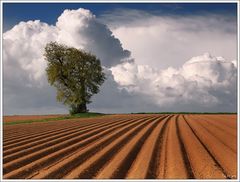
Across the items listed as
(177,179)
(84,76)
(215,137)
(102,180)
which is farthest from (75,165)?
(84,76)

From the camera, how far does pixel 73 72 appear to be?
39.9 metres

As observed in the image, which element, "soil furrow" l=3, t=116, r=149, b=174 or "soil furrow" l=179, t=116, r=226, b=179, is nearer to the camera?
"soil furrow" l=179, t=116, r=226, b=179

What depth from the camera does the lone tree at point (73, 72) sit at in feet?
129

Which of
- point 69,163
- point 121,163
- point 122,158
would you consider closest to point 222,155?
point 122,158

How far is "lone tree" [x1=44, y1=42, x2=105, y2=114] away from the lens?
3947 cm

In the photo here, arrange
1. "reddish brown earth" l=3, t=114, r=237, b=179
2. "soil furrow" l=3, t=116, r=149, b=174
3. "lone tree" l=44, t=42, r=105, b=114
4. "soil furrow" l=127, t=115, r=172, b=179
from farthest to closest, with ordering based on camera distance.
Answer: "lone tree" l=44, t=42, r=105, b=114, "soil furrow" l=3, t=116, r=149, b=174, "reddish brown earth" l=3, t=114, r=237, b=179, "soil furrow" l=127, t=115, r=172, b=179

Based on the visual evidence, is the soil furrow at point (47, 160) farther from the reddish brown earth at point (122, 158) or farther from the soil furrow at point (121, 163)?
the soil furrow at point (121, 163)

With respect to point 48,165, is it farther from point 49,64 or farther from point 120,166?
point 49,64

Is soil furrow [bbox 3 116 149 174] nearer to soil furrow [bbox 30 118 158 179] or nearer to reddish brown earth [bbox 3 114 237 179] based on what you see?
reddish brown earth [bbox 3 114 237 179]

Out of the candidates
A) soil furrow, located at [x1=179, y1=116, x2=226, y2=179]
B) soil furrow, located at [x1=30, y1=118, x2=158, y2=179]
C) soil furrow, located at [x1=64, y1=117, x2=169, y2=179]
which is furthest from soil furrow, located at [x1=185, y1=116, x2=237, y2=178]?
soil furrow, located at [x1=30, y1=118, x2=158, y2=179]

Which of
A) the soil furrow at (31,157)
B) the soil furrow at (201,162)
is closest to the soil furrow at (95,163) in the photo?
the soil furrow at (31,157)

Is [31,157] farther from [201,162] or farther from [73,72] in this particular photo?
[73,72]

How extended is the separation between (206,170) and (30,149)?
471 centimetres

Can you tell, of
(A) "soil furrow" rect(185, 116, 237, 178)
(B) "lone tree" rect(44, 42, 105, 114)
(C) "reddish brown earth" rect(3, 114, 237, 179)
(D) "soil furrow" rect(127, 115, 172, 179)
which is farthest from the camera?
(B) "lone tree" rect(44, 42, 105, 114)
